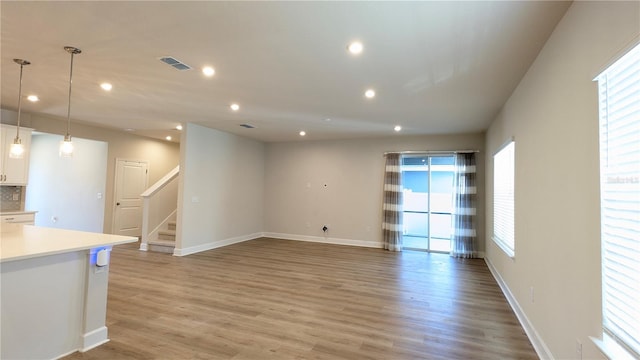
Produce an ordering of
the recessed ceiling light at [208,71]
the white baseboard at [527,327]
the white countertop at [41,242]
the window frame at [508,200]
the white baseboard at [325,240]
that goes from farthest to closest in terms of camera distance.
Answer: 1. the white baseboard at [325,240]
2. the window frame at [508,200]
3. the recessed ceiling light at [208,71]
4. the white baseboard at [527,327]
5. the white countertop at [41,242]

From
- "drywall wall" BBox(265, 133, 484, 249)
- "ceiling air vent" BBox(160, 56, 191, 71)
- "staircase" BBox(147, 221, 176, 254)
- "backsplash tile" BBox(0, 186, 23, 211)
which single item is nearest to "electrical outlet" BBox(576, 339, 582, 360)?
"ceiling air vent" BBox(160, 56, 191, 71)

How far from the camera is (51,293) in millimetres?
2361

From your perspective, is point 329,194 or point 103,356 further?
point 329,194

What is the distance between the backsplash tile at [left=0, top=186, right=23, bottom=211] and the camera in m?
5.20

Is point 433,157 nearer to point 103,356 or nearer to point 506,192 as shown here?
point 506,192

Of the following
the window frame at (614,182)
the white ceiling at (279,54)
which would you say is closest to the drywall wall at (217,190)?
the white ceiling at (279,54)

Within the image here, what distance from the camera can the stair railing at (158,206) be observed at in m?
6.52

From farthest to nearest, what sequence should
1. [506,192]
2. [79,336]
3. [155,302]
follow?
[506,192], [155,302], [79,336]

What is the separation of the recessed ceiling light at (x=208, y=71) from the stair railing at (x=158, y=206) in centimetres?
379

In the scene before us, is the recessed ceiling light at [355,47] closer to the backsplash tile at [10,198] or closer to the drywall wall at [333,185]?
the drywall wall at [333,185]

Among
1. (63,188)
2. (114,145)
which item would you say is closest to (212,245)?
(114,145)

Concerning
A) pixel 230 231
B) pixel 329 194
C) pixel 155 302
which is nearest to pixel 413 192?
pixel 329 194

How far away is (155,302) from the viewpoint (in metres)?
3.58

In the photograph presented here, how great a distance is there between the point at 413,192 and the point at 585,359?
18.1 feet
